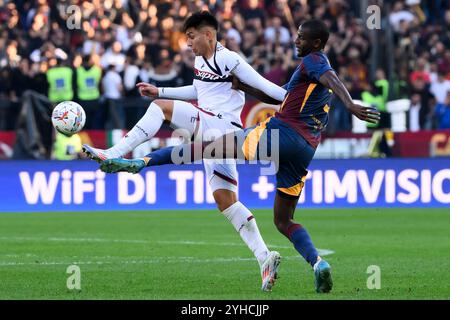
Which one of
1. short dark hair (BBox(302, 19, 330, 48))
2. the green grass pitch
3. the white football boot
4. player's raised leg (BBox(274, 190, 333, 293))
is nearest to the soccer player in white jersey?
the white football boot

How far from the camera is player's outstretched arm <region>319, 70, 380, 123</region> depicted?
9484 millimetres

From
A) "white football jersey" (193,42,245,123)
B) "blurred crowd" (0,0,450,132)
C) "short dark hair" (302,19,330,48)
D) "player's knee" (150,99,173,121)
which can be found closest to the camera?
"short dark hair" (302,19,330,48)

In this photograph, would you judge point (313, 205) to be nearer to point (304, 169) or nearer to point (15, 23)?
point (15, 23)

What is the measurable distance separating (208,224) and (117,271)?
6.62m

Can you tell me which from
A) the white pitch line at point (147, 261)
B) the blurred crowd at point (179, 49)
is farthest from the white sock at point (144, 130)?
the blurred crowd at point (179, 49)

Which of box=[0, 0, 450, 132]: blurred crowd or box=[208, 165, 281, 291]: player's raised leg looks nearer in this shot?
box=[208, 165, 281, 291]: player's raised leg

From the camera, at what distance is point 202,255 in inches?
545

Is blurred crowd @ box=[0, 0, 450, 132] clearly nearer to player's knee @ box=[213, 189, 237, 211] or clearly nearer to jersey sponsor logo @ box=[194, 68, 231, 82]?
jersey sponsor logo @ box=[194, 68, 231, 82]

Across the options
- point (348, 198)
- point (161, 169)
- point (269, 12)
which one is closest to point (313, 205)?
point (348, 198)

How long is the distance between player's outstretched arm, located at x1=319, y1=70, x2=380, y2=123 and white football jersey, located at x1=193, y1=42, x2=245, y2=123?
139 centimetres

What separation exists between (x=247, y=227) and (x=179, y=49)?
14.8 metres

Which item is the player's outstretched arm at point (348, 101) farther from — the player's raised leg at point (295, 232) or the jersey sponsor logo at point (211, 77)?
the jersey sponsor logo at point (211, 77)

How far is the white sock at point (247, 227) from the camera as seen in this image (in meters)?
10.8

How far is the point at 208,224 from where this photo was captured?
18.5 meters
